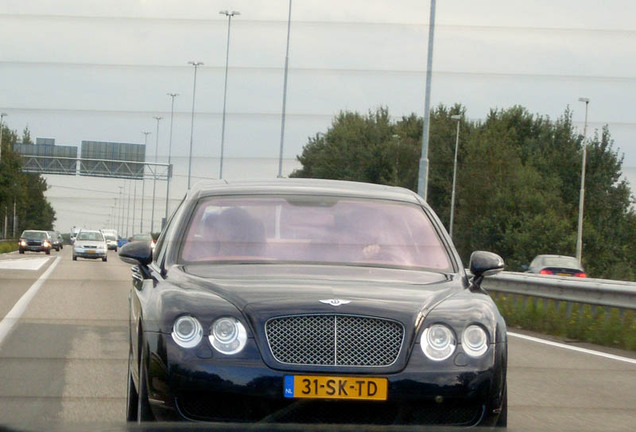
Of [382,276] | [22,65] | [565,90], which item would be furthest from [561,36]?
[22,65]

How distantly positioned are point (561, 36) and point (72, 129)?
3359mm

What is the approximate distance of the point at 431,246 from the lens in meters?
6.57

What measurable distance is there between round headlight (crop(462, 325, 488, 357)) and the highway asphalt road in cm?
157

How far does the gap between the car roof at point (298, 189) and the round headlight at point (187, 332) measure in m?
1.58

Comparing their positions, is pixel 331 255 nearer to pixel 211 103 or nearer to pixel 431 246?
pixel 431 246

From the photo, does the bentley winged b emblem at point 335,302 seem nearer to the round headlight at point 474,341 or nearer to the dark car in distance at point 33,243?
the round headlight at point 474,341

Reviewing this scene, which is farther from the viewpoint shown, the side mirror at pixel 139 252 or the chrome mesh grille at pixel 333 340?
the side mirror at pixel 139 252

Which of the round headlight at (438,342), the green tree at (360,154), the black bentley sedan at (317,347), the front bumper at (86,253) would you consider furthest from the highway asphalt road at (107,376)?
the green tree at (360,154)

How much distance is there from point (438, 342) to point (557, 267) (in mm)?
26749

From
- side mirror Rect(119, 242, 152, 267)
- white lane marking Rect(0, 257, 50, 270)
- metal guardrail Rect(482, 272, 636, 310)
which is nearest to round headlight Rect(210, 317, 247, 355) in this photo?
side mirror Rect(119, 242, 152, 267)

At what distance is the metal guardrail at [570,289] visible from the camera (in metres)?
14.2

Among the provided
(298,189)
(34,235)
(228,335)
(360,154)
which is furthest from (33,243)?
(228,335)

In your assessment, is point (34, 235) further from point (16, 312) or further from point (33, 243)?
point (16, 312)

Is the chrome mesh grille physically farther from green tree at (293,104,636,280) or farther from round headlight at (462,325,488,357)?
green tree at (293,104,636,280)
